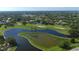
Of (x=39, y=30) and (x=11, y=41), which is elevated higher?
(x=39, y=30)

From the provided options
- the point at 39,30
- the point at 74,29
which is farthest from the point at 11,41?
the point at 74,29

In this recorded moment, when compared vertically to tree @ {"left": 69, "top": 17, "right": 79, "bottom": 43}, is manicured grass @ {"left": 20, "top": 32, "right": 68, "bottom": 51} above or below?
below

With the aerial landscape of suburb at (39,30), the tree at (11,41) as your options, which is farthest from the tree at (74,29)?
the tree at (11,41)

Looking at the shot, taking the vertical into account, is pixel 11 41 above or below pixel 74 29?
below

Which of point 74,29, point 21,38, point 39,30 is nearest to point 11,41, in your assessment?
point 21,38

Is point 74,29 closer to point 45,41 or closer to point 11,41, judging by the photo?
point 45,41

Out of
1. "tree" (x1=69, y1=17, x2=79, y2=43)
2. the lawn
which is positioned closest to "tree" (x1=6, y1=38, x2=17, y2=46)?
the lawn

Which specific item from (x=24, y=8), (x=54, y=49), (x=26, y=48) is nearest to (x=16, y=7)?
(x=24, y=8)

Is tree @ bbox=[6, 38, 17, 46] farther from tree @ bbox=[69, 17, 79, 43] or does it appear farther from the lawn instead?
tree @ bbox=[69, 17, 79, 43]
